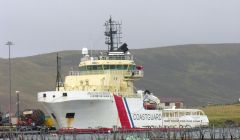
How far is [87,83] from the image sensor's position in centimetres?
7850

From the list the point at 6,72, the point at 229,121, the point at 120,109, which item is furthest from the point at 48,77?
the point at 120,109

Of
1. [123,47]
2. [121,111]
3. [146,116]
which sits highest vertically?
[123,47]

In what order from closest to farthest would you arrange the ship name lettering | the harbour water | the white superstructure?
the harbour water → the white superstructure → the ship name lettering

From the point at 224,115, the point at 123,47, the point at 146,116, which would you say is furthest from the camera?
the point at 224,115

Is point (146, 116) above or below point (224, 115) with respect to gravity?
below

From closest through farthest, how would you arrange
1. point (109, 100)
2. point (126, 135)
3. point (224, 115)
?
point (126, 135) < point (109, 100) < point (224, 115)

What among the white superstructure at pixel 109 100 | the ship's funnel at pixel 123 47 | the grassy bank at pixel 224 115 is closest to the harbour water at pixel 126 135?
the white superstructure at pixel 109 100

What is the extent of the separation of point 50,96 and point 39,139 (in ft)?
46.4

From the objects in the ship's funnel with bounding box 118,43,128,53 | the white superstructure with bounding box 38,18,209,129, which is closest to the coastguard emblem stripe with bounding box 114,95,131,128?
the white superstructure with bounding box 38,18,209,129

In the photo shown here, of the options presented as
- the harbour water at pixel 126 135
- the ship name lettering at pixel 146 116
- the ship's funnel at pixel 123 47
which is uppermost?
the ship's funnel at pixel 123 47

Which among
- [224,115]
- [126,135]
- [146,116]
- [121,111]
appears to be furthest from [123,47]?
[224,115]

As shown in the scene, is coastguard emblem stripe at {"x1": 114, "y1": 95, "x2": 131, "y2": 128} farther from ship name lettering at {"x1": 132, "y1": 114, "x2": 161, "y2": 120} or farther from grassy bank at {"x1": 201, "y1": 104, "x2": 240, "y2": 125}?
grassy bank at {"x1": 201, "y1": 104, "x2": 240, "y2": 125}

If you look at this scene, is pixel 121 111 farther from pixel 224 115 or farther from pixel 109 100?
pixel 224 115

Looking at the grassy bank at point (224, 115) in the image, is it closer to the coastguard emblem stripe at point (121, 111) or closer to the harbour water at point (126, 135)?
the coastguard emblem stripe at point (121, 111)
